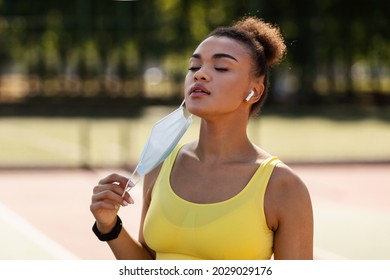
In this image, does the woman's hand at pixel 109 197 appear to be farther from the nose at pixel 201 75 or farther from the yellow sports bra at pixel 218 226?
the nose at pixel 201 75

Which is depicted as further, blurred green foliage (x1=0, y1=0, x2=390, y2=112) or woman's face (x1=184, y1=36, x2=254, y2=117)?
blurred green foliage (x1=0, y1=0, x2=390, y2=112)

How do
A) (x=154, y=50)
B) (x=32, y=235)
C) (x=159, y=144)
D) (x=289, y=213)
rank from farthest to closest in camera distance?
(x=154, y=50) → (x=32, y=235) → (x=289, y=213) → (x=159, y=144)

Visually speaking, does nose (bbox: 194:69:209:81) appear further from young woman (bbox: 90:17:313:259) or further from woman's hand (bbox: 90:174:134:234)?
woman's hand (bbox: 90:174:134:234)

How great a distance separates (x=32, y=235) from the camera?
8289mm

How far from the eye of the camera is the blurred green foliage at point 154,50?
26188 millimetres

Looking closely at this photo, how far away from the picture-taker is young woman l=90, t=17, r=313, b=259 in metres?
2.65

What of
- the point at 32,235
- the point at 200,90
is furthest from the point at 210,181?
the point at 32,235

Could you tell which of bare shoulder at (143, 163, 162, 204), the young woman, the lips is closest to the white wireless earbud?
the young woman

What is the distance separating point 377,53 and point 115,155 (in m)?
13.3

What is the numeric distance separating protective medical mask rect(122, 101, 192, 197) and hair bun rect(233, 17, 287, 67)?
0.48 metres

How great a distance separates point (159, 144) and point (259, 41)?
567mm

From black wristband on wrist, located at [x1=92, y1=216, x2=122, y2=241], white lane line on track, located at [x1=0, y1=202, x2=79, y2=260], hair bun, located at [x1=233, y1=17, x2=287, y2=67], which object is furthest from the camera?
white lane line on track, located at [x1=0, y1=202, x2=79, y2=260]

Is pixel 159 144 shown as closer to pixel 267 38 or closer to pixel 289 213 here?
pixel 289 213

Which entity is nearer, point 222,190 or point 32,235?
point 222,190
